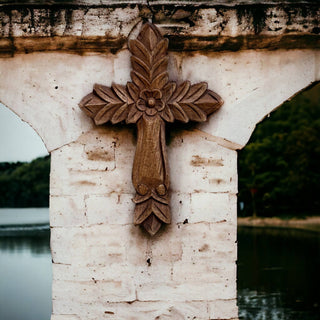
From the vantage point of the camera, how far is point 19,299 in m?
9.46

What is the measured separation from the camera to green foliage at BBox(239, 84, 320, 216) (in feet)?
63.9

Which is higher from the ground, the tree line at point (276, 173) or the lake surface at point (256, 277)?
the tree line at point (276, 173)

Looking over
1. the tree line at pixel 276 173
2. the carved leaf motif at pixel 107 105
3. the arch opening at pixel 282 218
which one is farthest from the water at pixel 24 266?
the carved leaf motif at pixel 107 105

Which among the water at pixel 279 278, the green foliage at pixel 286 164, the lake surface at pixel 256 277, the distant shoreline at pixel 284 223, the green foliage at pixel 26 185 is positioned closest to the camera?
the water at pixel 279 278

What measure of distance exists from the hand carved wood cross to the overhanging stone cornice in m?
0.11

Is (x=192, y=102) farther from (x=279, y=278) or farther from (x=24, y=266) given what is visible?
(x=24, y=266)

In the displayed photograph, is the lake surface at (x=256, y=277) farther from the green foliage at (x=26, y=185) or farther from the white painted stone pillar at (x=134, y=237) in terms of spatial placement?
the white painted stone pillar at (x=134, y=237)

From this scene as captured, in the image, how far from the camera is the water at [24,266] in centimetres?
857

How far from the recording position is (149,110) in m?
2.49

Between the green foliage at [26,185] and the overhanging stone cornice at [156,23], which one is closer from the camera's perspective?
the overhanging stone cornice at [156,23]

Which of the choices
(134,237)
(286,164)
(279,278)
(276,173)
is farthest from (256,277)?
(276,173)

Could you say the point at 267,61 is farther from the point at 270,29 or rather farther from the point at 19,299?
the point at 19,299

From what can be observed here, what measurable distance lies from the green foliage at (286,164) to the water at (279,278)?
11.7 ft

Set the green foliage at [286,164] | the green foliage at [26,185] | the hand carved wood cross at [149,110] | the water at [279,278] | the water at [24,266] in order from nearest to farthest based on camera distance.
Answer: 1. the hand carved wood cross at [149,110]
2. the water at [279,278]
3. the water at [24,266]
4. the green foliage at [286,164]
5. the green foliage at [26,185]
